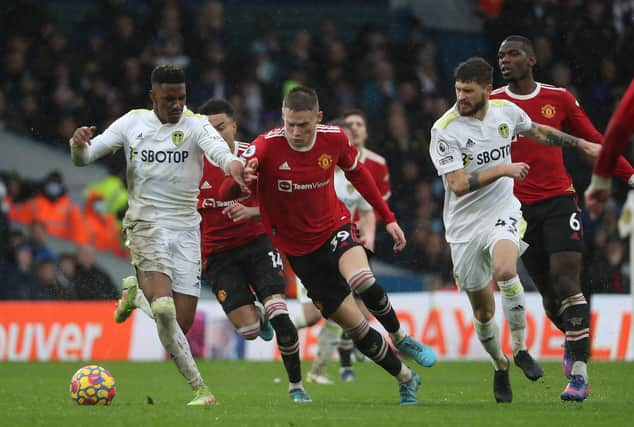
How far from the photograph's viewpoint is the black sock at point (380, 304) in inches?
363

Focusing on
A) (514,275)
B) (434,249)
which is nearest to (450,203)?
(514,275)

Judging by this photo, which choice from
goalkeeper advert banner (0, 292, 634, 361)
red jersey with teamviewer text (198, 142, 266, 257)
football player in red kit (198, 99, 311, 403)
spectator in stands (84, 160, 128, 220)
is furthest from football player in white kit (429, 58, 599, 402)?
spectator in stands (84, 160, 128, 220)

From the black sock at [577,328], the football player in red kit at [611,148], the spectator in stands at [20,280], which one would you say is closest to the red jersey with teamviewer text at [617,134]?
the football player in red kit at [611,148]

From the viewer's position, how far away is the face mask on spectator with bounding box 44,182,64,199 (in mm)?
18578

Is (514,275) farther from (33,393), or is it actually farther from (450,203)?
(33,393)

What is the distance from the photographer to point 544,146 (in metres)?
10.5

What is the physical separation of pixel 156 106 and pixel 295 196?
4.05 feet

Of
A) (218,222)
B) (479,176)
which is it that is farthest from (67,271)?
(479,176)

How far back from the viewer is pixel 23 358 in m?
17.3

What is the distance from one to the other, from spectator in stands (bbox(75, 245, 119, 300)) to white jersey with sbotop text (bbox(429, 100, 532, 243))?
358 inches

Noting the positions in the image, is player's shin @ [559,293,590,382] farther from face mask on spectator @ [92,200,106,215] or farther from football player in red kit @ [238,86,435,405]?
face mask on spectator @ [92,200,106,215]

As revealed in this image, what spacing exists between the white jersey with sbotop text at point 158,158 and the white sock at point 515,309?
2485mm

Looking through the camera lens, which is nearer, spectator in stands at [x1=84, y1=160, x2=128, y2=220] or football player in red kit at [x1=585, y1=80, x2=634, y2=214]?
football player in red kit at [x1=585, y1=80, x2=634, y2=214]

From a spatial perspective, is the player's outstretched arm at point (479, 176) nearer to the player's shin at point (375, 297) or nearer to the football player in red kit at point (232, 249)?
the player's shin at point (375, 297)
